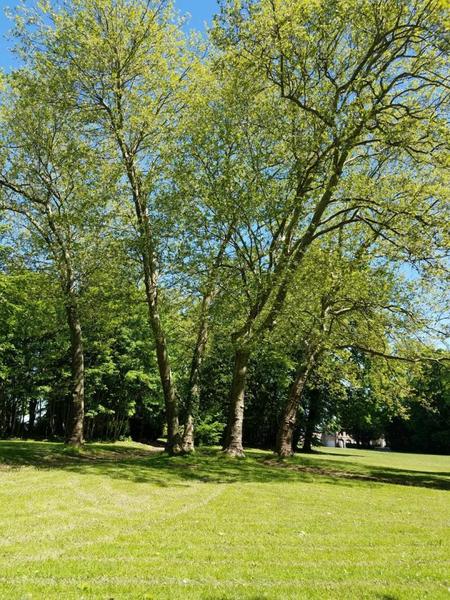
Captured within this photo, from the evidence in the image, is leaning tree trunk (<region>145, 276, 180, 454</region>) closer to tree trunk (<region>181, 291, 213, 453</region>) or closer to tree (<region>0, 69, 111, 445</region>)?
tree trunk (<region>181, 291, 213, 453</region>)

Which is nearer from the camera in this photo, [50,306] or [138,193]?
[138,193]

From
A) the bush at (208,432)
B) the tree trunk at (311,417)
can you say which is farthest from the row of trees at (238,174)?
the tree trunk at (311,417)

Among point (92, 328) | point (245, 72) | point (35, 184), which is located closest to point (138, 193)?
point (35, 184)

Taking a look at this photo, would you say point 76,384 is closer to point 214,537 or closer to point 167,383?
point 167,383

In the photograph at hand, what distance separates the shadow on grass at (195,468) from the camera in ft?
58.2

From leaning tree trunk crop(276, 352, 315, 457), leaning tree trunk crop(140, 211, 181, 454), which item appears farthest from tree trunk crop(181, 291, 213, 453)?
leaning tree trunk crop(276, 352, 315, 457)

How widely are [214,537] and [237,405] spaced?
14294 mm

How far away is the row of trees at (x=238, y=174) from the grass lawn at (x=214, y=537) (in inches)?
251

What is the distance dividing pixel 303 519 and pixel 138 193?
1555 cm

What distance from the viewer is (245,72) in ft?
65.5

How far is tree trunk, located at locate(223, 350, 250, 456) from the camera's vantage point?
2344 centimetres

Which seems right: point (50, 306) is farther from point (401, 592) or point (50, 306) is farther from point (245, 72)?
point (401, 592)

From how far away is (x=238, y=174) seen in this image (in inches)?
814

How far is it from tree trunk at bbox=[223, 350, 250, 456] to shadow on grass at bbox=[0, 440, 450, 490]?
67 centimetres
